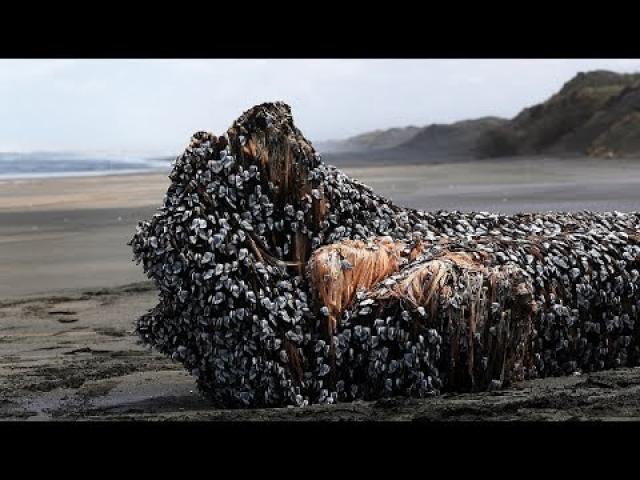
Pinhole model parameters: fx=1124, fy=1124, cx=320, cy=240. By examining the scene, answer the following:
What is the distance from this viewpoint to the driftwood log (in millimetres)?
4465

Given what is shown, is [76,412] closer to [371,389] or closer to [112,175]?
[371,389]

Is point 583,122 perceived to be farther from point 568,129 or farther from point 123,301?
point 123,301

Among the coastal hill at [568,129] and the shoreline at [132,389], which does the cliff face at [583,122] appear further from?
the shoreline at [132,389]

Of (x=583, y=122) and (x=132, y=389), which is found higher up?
(x=583, y=122)

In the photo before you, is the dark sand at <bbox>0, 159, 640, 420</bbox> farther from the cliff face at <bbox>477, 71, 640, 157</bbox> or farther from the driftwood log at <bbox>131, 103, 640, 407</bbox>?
the cliff face at <bbox>477, 71, 640, 157</bbox>

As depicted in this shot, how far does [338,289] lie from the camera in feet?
14.9

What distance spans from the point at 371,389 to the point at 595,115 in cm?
1110

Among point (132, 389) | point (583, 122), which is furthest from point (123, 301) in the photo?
point (583, 122)

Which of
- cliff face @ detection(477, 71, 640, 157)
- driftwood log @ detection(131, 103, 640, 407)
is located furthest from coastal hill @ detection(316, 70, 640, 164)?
driftwood log @ detection(131, 103, 640, 407)

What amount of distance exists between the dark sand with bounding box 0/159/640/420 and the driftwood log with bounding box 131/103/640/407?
179 millimetres

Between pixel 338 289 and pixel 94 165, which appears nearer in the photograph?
pixel 338 289

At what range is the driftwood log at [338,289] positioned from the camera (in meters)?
4.46

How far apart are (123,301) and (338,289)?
12.2ft

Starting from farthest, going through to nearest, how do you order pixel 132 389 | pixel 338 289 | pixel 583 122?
pixel 583 122 → pixel 132 389 → pixel 338 289
